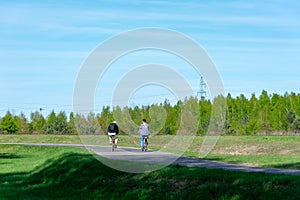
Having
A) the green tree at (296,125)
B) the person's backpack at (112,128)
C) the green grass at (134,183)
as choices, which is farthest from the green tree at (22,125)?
the green grass at (134,183)

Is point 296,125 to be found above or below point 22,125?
below

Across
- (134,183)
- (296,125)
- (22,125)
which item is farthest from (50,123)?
(134,183)

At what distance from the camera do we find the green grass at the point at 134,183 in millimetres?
18656

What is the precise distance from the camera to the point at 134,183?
2281 cm

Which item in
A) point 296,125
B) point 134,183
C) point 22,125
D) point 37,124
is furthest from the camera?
point 37,124

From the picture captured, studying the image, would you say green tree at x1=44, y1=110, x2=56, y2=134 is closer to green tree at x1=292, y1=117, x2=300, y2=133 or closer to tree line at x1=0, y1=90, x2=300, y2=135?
tree line at x1=0, y1=90, x2=300, y2=135

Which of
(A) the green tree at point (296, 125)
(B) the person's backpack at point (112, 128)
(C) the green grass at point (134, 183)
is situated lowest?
(C) the green grass at point (134, 183)

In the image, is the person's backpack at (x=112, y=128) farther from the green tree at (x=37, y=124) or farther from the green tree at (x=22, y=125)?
the green tree at (x=22, y=125)

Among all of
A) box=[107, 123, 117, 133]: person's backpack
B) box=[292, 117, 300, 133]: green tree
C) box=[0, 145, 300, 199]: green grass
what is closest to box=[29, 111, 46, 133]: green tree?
box=[292, 117, 300, 133]: green tree

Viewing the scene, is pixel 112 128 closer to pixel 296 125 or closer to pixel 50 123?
pixel 296 125

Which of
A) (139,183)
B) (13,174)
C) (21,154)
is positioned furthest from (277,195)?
(21,154)

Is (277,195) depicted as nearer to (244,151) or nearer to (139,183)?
(139,183)

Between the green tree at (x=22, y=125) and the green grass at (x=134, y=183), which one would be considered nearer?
the green grass at (x=134, y=183)

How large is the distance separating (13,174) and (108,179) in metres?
9.10
